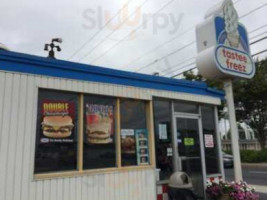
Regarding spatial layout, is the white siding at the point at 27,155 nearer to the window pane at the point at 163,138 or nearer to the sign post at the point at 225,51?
the window pane at the point at 163,138

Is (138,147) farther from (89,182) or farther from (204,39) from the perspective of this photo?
(204,39)

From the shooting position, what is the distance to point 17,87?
539 cm

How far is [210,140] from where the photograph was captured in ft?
28.6

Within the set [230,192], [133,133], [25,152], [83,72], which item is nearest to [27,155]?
[25,152]

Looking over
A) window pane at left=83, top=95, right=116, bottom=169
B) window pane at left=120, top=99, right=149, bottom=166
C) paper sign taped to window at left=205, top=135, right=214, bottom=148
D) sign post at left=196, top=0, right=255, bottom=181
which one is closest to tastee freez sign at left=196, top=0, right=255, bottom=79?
sign post at left=196, top=0, right=255, bottom=181

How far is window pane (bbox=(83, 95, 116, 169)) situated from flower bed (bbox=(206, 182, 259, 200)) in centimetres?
307

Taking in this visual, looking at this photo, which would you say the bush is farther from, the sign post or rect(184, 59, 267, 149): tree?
the sign post

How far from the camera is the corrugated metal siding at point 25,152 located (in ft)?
16.7

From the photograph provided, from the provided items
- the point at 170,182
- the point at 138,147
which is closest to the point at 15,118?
the point at 138,147

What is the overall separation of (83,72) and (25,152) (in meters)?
2.02

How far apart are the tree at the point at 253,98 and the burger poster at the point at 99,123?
15843 millimetres

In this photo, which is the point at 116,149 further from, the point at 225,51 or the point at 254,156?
the point at 254,156

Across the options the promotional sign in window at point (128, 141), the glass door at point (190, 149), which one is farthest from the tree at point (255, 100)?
the promotional sign in window at point (128, 141)

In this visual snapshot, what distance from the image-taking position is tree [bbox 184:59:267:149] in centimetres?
2262
